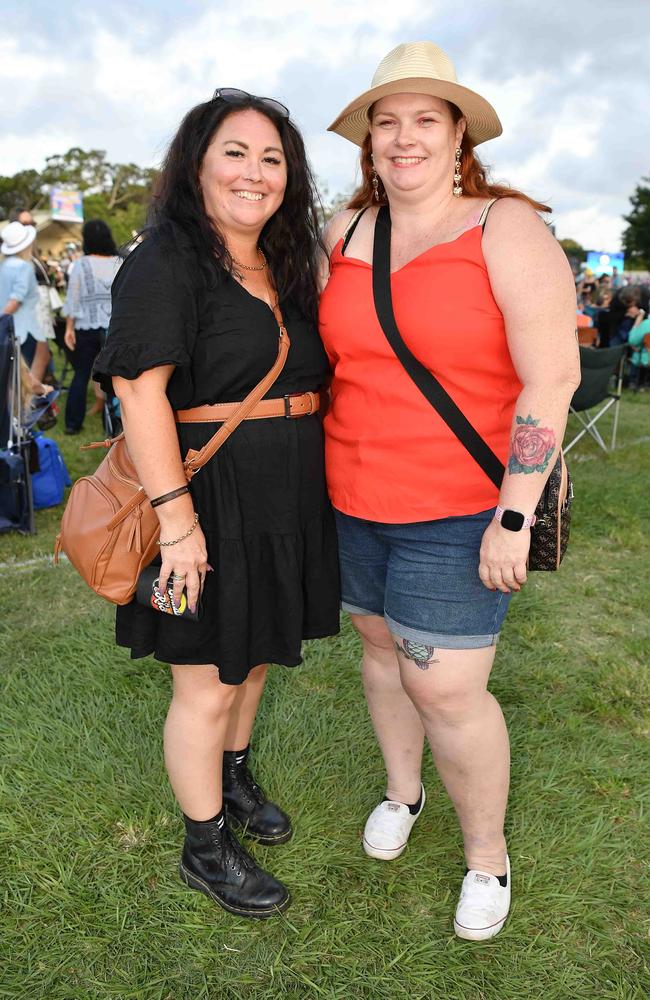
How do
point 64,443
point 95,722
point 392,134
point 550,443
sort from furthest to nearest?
point 64,443 < point 95,722 < point 392,134 < point 550,443

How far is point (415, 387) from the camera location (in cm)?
173

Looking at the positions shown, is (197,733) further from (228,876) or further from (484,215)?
(484,215)

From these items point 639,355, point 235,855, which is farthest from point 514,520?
point 639,355

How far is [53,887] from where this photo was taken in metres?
2.09

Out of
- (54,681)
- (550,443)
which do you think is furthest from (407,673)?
(54,681)

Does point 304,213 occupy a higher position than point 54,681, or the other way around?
point 304,213

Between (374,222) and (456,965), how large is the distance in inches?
73.1

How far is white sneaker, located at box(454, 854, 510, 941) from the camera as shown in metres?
1.95

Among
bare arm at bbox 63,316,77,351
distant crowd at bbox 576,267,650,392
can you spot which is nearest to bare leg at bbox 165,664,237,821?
bare arm at bbox 63,316,77,351

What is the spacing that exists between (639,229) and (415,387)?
6582 cm

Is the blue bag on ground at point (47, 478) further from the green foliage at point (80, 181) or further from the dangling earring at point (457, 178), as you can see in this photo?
the green foliage at point (80, 181)

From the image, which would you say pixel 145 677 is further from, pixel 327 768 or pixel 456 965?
pixel 456 965

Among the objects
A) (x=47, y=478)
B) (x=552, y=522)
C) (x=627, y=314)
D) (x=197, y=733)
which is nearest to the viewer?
(x=552, y=522)

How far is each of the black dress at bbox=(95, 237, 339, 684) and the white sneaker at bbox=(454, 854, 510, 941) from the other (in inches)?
30.3
